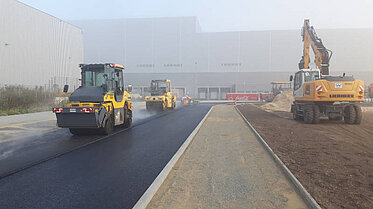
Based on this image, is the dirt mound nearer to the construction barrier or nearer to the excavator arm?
the excavator arm

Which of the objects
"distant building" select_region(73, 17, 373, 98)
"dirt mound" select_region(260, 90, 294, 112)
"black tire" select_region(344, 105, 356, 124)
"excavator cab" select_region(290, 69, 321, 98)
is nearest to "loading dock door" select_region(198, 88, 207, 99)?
"distant building" select_region(73, 17, 373, 98)

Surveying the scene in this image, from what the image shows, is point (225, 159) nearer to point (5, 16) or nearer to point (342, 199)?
point (342, 199)

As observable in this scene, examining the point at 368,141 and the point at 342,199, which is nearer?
the point at 342,199

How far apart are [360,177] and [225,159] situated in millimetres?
2716

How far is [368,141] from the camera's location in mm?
8586

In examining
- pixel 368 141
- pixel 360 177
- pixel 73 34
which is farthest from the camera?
pixel 73 34

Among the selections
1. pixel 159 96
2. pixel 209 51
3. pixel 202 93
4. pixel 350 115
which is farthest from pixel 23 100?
pixel 202 93

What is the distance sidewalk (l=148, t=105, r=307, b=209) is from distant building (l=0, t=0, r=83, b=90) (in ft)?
69.2

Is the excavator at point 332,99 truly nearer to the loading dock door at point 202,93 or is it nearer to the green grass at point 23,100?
the green grass at point 23,100

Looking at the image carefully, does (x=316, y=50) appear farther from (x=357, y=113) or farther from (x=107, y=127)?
(x=107, y=127)

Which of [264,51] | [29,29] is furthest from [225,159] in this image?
[264,51]

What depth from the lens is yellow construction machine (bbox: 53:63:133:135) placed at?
917cm

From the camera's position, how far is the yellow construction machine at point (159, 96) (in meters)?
21.8

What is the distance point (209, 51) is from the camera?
5619 cm
